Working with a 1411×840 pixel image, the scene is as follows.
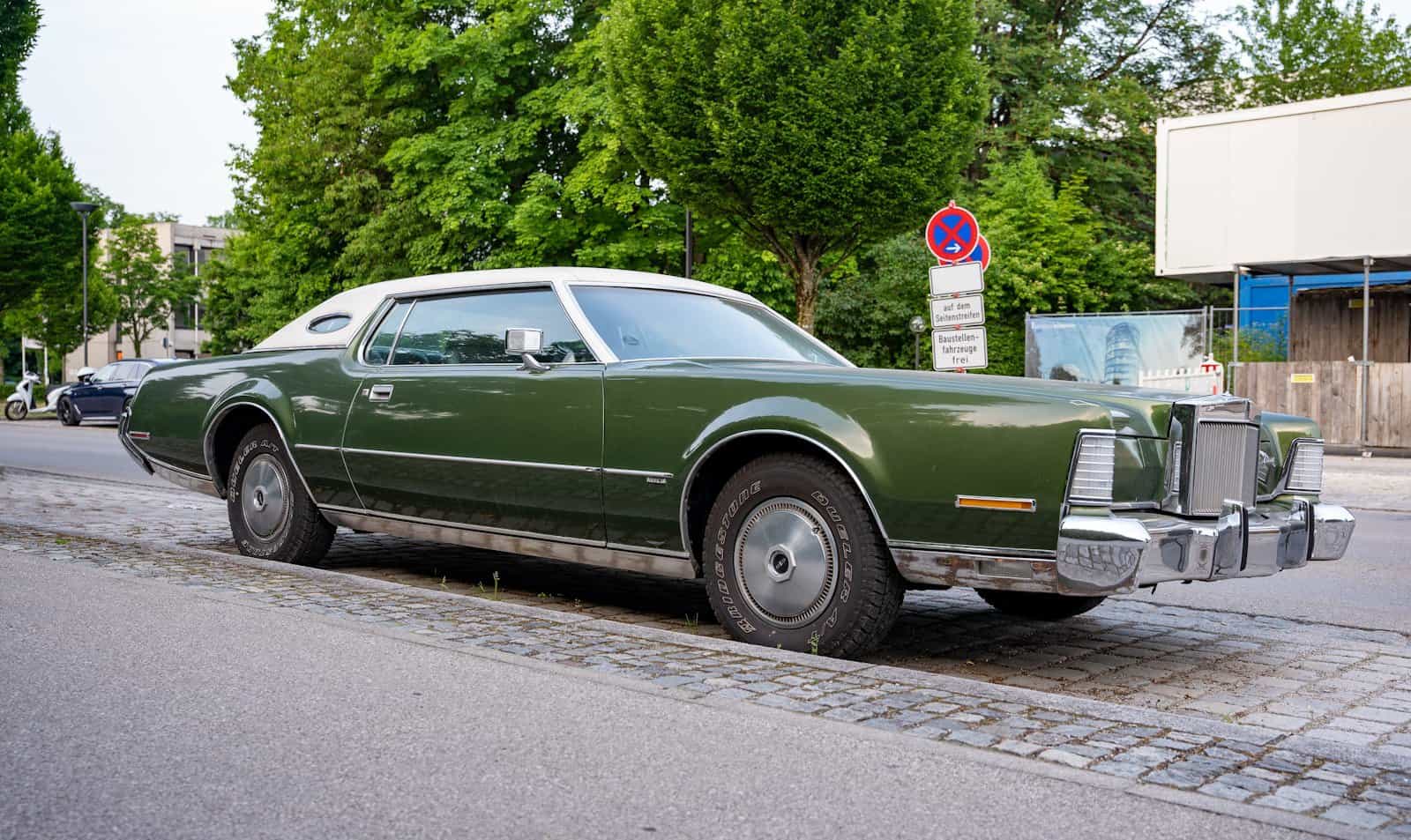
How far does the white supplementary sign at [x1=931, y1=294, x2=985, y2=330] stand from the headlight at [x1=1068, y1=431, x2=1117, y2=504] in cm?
694

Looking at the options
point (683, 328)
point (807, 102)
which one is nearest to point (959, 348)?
point (683, 328)

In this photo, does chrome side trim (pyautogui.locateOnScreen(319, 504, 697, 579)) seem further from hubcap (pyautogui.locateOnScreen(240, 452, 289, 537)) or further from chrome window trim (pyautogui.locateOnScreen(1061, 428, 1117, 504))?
chrome window trim (pyautogui.locateOnScreen(1061, 428, 1117, 504))

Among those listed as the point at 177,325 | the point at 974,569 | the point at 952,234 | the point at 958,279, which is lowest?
the point at 974,569

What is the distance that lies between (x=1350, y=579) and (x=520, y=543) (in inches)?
190

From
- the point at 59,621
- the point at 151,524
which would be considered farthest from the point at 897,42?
the point at 59,621

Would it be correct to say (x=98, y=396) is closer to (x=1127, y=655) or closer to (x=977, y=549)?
(x=1127, y=655)

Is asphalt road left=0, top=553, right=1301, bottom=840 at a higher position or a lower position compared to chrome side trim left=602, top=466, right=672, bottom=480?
lower

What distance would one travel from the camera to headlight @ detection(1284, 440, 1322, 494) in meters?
5.43

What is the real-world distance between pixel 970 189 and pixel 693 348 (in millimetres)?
32740

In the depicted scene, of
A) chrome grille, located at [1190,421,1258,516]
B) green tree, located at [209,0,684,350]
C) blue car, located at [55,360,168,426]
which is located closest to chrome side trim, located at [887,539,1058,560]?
chrome grille, located at [1190,421,1258,516]

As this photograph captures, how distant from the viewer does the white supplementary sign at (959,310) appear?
37.0 ft

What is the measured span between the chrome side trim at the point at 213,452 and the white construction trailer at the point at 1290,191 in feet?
60.2

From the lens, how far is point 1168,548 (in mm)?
4441

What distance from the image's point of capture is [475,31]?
29.9 metres
